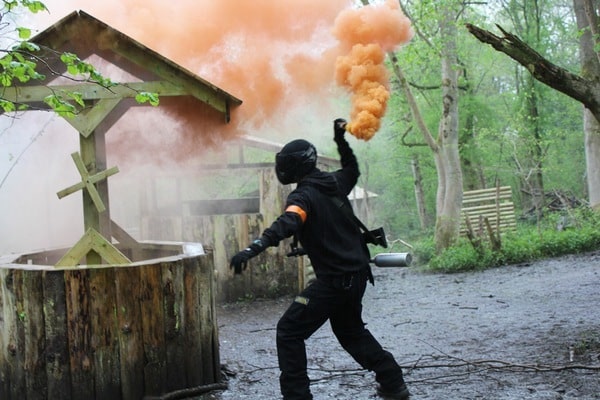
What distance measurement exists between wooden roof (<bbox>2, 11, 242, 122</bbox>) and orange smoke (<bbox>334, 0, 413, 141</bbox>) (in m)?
1.38

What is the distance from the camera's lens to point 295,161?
477 centimetres

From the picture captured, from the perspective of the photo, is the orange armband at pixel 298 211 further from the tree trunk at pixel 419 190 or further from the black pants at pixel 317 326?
the tree trunk at pixel 419 190

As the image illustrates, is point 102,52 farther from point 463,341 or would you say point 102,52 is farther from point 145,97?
point 463,341

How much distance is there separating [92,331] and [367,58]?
387cm

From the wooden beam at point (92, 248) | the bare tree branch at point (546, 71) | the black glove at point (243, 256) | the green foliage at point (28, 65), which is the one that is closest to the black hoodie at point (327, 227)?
the black glove at point (243, 256)

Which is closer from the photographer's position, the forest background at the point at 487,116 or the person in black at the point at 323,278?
the person in black at the point at 323,278

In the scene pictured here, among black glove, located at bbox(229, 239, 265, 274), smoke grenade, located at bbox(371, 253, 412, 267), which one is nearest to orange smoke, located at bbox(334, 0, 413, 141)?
smoke grenade, located at bbox(371, 253, 412, 267)

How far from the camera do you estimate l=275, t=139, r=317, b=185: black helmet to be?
4762 millimetres

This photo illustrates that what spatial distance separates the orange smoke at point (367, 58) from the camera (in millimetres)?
5812

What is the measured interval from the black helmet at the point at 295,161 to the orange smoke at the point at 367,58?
949 millimetres

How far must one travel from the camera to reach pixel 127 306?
4945mm

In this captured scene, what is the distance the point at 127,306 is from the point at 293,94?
4.86 meters

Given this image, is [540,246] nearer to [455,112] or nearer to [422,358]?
[455,112]

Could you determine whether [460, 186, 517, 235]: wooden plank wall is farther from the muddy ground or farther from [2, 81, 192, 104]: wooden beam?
[2, 81, 192, 104]: wooden beam
